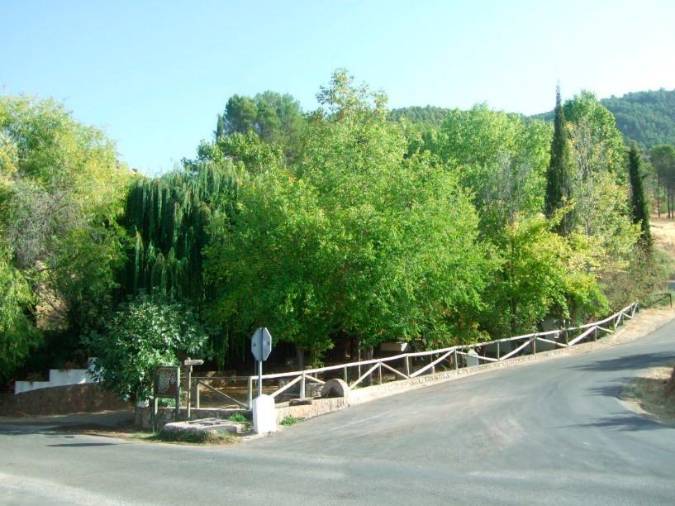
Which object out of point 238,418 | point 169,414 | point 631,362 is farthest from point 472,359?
point 169,414

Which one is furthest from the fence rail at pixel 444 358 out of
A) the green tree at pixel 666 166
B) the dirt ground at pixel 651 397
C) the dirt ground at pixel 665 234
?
the green tree at pixel 666 166

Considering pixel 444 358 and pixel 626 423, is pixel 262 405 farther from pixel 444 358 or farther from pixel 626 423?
pixel 444 358

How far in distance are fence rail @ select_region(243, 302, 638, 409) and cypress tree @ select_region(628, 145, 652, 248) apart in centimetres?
638

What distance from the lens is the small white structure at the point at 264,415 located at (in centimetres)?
1627

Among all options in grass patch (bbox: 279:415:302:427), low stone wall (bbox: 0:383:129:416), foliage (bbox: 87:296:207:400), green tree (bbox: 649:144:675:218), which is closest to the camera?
grass patch (bbox: 279:415:302:427)

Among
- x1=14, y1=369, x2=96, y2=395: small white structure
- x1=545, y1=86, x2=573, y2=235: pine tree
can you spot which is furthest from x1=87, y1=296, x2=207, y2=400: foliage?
x1=545, y1=86, x2=573, y2=235: pine tree

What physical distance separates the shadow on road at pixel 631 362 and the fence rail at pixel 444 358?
374 cm

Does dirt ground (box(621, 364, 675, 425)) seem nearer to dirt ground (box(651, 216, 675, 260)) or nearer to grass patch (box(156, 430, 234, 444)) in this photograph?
grass patch (box(156, 430, 234, 444))

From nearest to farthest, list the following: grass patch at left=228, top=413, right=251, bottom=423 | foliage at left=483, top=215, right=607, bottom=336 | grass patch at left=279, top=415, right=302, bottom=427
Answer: grass patch at left=228, top=413, right=251, bottom=423 < grass patch at left=279, top=415, right=302, bottom=427 < foliage at left=483, top=215, right=607, bottom=336

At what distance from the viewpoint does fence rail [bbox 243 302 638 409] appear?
897 inches

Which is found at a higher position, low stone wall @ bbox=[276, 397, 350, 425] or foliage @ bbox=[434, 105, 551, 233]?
foliage @ bbox=[434, 105, 551, 233]

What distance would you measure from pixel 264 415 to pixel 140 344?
18.6 ft

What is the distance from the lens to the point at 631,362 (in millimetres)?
25781

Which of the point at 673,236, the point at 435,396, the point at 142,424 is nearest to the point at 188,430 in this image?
the point at 142,424
